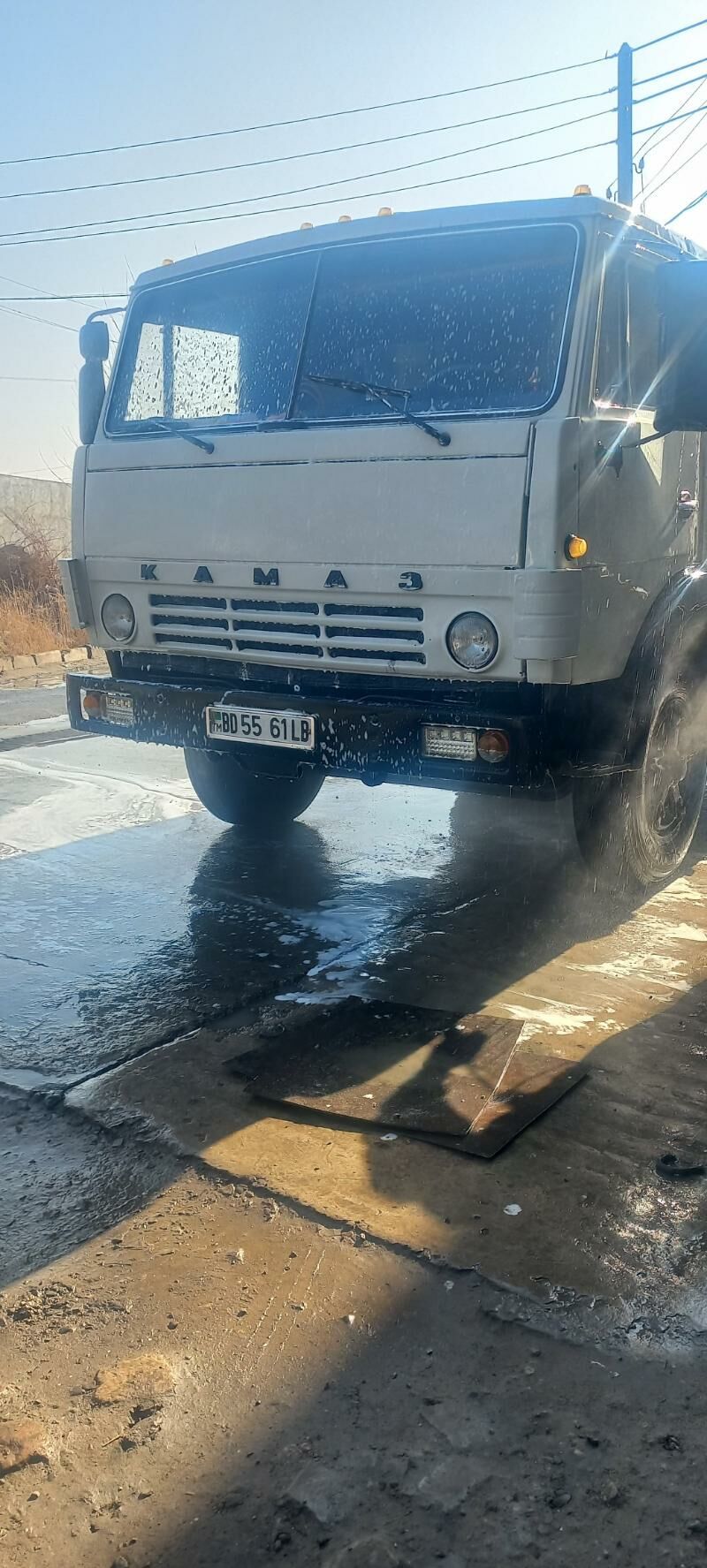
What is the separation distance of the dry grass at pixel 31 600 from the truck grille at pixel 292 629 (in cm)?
932

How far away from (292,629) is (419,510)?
0.72 m

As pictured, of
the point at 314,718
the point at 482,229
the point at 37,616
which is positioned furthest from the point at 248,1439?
the point at 37,616

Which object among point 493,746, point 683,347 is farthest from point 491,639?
point 683,347

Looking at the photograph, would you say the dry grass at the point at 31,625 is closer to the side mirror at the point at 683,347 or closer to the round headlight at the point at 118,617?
the round headlight at the point at 118,617

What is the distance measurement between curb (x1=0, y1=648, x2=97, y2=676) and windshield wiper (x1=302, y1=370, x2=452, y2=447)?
8.90 meters

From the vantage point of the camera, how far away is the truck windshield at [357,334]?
3938 mm

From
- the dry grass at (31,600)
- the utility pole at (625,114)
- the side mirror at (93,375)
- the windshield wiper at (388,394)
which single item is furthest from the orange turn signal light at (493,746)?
the utility pole at (625,114)

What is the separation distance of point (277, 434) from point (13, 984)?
7.13 ft

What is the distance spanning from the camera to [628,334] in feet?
13.6

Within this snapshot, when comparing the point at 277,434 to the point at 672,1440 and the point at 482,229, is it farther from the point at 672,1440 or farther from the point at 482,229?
the point at 672,1440

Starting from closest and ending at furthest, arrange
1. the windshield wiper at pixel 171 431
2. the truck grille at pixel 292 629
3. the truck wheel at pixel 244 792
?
the truck grille at pixel 292 629 < the windshield wiper at pixel 171 431 < the truck wheel at pixel 244 792

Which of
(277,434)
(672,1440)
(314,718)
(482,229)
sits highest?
(482,229)

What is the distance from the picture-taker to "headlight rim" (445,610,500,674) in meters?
3.86

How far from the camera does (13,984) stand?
13.2ft
